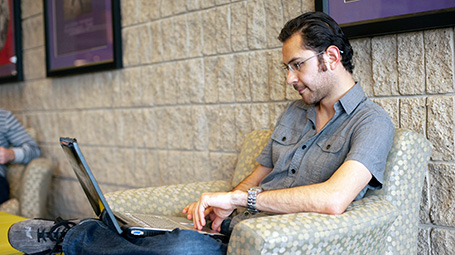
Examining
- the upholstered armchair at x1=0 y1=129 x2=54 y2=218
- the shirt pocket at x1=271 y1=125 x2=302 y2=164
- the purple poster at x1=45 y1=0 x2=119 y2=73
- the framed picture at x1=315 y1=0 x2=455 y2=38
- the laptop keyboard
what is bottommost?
the upholstered armchair at x1=0 y1=129 x2=54 y2=218

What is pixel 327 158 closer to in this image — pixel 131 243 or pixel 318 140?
pixel 318 140

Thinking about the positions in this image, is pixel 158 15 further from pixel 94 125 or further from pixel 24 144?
pixel 24 144

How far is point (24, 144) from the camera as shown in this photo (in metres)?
3.43

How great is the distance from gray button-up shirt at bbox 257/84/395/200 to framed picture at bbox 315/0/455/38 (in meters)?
0.29

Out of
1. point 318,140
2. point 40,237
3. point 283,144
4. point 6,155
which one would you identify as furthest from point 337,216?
point 6,155

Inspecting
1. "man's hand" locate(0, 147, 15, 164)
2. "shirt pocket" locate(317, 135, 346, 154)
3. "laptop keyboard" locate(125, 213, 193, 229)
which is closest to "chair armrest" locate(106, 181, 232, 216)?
"laptop keyboard" locate(125, 213, 193, 229)

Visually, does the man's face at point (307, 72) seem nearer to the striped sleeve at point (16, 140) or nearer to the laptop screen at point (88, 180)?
the laptop screen at point (88, 180)

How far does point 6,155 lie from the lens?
323 centimetres

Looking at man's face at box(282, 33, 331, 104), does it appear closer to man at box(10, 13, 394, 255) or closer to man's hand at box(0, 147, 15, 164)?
man at box(10, 13, 394, 255)

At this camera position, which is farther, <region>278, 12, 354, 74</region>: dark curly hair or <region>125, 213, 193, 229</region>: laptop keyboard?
<region>278, 12, 354, 74</region>: dark curly hair

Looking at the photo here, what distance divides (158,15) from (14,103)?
2.05 metres

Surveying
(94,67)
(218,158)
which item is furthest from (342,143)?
(94,67)

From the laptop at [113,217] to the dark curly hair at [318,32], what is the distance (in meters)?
0.74

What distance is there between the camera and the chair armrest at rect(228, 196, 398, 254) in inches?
47.6
